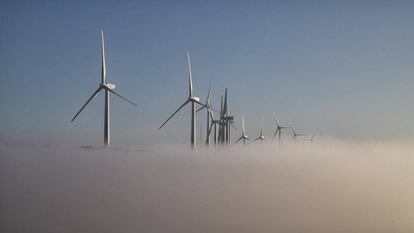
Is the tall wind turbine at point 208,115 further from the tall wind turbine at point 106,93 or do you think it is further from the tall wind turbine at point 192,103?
the tall wind turbine at point 106,93

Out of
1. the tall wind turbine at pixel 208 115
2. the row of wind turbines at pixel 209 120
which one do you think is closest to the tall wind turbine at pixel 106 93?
the row of wind turbines at pixel 209 120

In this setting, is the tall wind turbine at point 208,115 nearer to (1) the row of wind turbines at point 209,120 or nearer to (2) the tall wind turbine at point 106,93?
(1) the row of wind turbines at point 209,120

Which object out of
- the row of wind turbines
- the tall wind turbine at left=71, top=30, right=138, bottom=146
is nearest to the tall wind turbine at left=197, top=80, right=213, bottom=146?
the row of wind turbines

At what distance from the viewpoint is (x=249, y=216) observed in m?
5.75

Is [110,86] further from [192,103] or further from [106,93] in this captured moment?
[192,103]

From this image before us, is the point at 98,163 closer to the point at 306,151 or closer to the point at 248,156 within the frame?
the point at 248,156

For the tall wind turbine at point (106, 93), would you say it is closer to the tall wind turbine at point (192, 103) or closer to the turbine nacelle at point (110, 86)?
the turbine nacelle at point (110, 86)

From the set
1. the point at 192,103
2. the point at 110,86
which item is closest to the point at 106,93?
the point at 110,86

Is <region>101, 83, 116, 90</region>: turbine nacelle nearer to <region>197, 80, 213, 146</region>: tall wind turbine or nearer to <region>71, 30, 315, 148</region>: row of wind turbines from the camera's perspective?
<region>71, 30, 315, 148</region>: row of wind turbines

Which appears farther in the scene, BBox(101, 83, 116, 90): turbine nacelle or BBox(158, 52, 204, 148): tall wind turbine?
BBox(158, 52, 204, 148): tall wind turbine

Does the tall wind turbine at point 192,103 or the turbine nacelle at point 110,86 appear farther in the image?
the tall wind turbine at point 192,103

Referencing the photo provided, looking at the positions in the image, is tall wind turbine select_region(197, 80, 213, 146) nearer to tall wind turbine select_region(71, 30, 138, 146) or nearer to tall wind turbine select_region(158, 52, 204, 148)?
tall wind turbine select_region(158, 52, 204, 148)

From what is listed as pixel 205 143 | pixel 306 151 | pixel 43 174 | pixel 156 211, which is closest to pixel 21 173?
pixel 43 174

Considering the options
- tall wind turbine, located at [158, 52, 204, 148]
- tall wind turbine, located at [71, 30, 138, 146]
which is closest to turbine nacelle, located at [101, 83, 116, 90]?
tall wind turbine, located at [71, 30, 138, 146]
